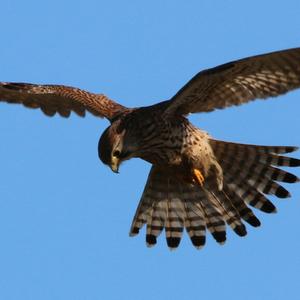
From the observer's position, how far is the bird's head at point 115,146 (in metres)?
11.0

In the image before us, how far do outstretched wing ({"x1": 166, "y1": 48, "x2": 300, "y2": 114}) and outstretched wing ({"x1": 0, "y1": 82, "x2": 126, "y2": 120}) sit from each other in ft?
3.20

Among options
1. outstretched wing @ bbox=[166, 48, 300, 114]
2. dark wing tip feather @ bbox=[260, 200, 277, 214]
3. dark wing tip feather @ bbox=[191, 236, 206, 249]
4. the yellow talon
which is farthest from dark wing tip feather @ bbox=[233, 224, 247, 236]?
outstretched wing @ bbox=[166, 48, 300, 114]

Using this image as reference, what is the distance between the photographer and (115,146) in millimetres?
11102

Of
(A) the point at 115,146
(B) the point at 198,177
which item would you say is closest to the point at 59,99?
(A) the point at 115,146

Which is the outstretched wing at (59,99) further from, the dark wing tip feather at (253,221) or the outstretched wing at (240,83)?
the dark wing tip feather at (253,221)

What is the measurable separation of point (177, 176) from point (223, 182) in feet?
2.04

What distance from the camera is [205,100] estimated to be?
11445 mm

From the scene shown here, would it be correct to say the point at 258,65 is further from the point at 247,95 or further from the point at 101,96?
the point at 101,96

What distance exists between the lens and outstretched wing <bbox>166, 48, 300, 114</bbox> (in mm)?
10703

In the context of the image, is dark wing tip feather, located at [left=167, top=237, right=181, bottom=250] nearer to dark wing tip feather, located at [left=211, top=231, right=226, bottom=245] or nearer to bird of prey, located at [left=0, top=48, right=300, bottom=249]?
bird of prey, located at [left=0, top=48, right=300, bottom=249]

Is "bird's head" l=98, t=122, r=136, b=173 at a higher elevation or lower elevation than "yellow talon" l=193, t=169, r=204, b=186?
higher

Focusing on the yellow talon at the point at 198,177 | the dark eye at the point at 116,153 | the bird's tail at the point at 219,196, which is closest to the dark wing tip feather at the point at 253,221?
the bird's tail at the point at 219,196

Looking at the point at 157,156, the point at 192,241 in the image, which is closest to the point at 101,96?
the point at 157,156

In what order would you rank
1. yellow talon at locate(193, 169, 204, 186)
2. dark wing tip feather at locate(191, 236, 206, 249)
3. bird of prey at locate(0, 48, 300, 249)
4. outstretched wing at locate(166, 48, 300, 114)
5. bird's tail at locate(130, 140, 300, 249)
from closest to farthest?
outstretched wing at locate(166, 48, 300, 114)
bird of prey at locate(0, 48, 300, 249)
yellow talon at locate(193, 169, 204, 186)
bird's tail at locate(130, 140, 300, 249)
dark wing tip feather at locate(191, 236, 206, 249)
